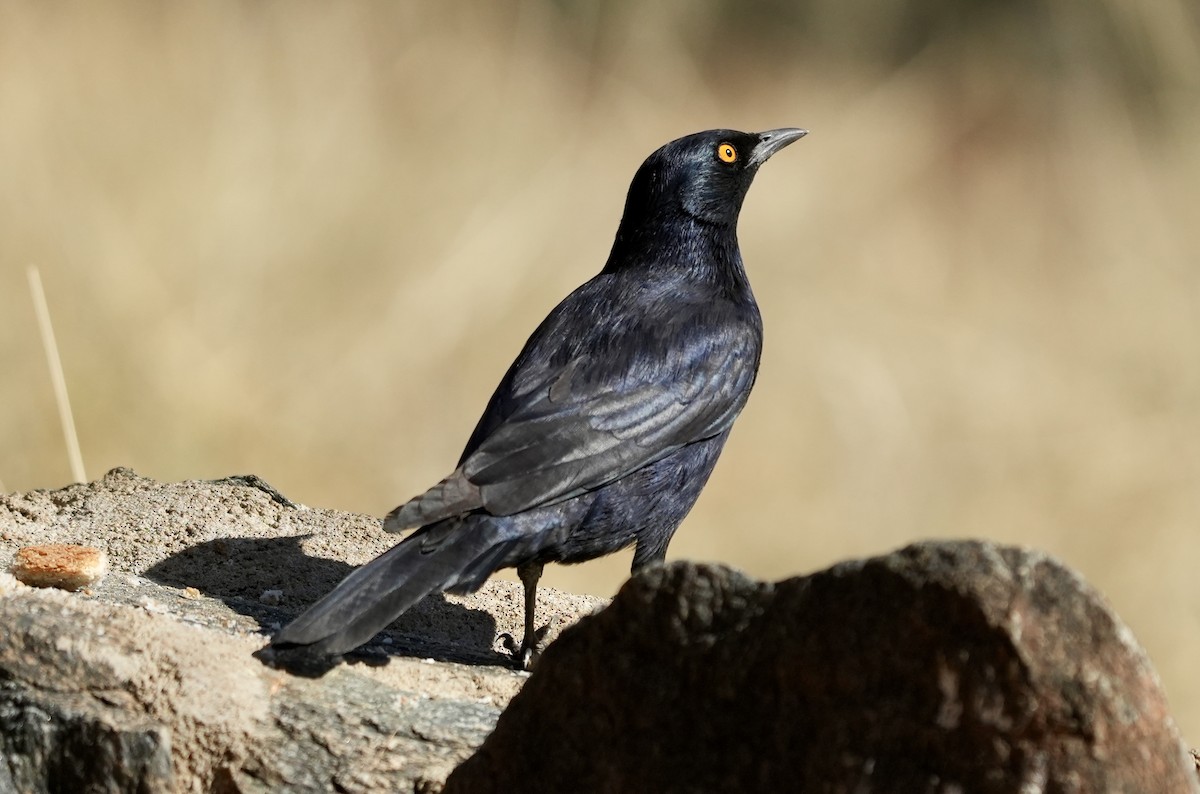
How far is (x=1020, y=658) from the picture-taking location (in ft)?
7.33

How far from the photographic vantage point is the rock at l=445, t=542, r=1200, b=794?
223 centimetres

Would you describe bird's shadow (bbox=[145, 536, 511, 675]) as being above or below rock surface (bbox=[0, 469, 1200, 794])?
above

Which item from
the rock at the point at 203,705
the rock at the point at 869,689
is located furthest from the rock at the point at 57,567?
the rock at the point at 869,689

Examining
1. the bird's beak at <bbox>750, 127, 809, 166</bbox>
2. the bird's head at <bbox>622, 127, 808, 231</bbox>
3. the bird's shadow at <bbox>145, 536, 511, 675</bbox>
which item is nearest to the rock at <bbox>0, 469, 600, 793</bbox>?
the bird's shadow at <bbox>145, 536, 511, 675</bbox>

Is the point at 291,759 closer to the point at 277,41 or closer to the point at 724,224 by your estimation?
the point at 724,224

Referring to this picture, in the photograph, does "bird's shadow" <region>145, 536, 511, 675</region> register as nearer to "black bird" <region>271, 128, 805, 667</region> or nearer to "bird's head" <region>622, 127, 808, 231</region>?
"black bird" <region>271, 128, 805, 667</region>

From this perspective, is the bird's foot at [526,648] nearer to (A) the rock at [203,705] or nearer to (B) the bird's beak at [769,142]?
(A) the rock at [203,705]

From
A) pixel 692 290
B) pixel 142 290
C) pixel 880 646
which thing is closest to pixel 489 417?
pixel 692 290

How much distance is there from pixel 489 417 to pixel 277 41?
4458 mm

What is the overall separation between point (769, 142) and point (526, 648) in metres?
2.24

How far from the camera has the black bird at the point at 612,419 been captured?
3898 mm

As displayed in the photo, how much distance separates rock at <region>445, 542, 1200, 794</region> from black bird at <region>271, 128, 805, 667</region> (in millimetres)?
989

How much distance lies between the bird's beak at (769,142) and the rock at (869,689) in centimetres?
324

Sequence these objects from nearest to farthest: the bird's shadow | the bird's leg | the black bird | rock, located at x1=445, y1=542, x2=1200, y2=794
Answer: rock, located at x1=445, y1=542, x2=1200, y2=794 < the black bird < the bird's shadow < the bird's leg
